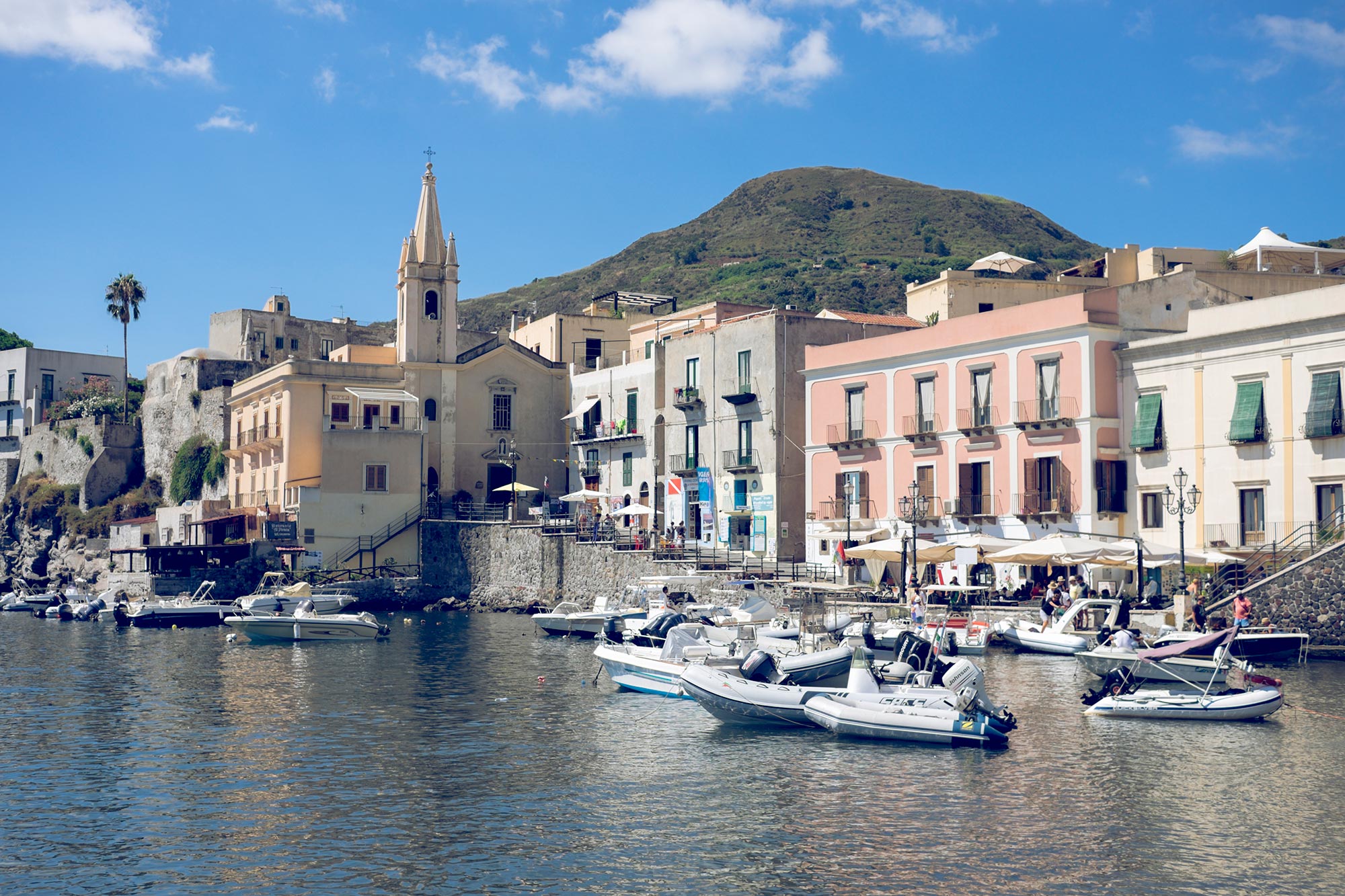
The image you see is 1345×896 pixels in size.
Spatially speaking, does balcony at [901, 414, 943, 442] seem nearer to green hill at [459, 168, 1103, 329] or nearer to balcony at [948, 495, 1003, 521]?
balcony at [948, 495, 1003, 521]

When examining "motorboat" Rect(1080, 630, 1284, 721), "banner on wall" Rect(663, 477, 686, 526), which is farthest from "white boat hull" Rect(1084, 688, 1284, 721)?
"banner on wall" Rect(663, 477, 686, 526)

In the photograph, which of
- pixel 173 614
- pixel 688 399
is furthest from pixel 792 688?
pixel 173 614

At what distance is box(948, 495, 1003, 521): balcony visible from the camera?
Answer: 145 feet

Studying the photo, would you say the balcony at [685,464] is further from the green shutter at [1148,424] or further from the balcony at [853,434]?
the green shutter at [1148,424]

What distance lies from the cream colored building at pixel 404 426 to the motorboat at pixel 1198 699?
4302 cm

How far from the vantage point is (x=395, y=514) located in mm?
64375

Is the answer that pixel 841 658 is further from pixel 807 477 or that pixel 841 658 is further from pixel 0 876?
pixel 807 477

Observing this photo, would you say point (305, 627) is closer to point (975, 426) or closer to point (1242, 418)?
point (975, 426)

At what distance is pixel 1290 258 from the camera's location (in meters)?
54.4

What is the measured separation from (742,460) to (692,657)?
81.8ft

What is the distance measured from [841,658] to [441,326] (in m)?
44.7

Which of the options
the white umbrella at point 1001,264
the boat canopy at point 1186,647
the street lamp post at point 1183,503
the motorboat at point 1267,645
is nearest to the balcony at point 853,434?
the street lamp post at point 1183,503

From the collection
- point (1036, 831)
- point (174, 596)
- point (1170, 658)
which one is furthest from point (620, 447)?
point (1036, 831)

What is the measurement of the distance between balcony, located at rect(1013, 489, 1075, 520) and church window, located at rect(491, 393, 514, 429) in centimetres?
3251
